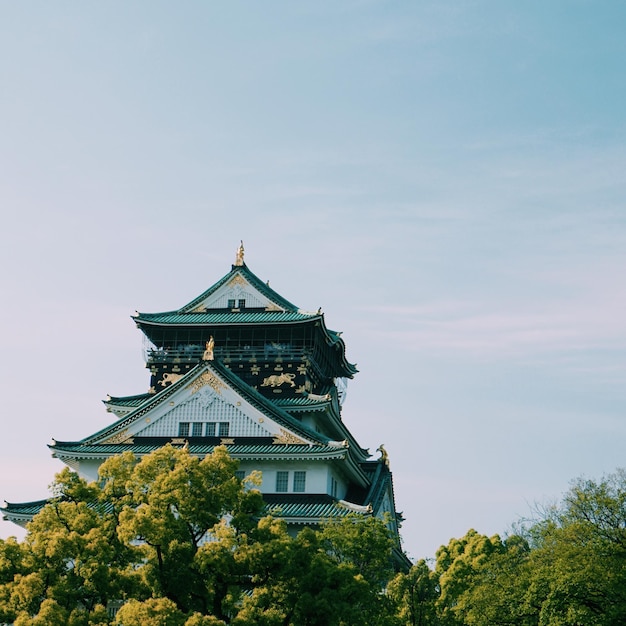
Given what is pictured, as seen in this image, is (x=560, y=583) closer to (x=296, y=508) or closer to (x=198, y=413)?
(x=296, y=508)

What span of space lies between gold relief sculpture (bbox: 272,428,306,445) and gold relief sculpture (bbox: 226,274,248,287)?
11.5m

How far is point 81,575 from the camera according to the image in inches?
1002

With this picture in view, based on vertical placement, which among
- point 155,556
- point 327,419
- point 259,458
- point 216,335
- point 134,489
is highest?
point 216,335

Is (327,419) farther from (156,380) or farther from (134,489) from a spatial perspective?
(134,489)

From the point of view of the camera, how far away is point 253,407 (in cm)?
4150

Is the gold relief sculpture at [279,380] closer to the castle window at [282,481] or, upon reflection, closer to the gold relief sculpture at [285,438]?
the gold relief sculpture at [285,438]

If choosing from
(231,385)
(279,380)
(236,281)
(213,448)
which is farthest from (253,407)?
(236,281)

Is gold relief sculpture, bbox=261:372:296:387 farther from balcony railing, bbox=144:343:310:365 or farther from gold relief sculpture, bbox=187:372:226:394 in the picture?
gold relief sculpture, bbox=187:372:226:394

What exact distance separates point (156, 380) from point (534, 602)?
24.0m

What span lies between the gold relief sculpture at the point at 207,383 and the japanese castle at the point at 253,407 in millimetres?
48

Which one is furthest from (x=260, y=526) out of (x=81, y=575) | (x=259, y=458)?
(x=259, y=458)

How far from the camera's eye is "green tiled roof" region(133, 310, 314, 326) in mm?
46919

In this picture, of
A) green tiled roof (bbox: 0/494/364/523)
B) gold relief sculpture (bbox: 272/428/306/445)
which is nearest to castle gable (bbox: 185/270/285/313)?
gold relief sculpture (bbox: 272/428/306/445)

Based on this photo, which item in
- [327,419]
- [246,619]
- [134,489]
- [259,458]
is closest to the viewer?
[246,619]
